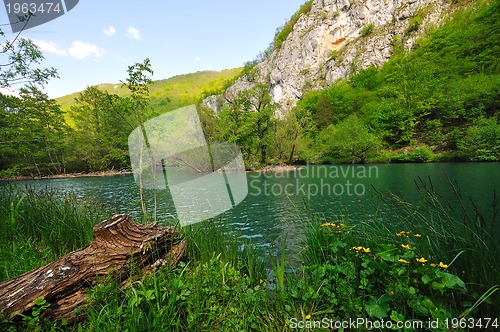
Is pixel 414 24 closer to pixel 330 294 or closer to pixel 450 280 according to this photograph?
pixel 450 280

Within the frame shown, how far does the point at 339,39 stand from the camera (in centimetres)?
7062

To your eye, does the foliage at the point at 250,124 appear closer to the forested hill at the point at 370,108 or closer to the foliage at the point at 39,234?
the forested hill at the point at 370,108

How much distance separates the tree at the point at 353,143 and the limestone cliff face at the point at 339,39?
25629 mm

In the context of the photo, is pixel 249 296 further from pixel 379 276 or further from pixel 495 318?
pixel 495 318

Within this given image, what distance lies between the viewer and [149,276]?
8.23 ft

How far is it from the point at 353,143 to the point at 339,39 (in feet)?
170

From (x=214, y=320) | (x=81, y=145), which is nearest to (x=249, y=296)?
(x=214, y=320)

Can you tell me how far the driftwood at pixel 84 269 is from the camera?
188 centimetres

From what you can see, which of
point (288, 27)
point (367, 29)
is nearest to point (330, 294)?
point (367, 29)

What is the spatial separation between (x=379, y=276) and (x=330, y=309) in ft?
1.79

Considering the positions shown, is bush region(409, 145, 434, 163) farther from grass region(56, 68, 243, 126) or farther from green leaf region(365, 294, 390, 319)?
grass region(56, 68, 243, 126)

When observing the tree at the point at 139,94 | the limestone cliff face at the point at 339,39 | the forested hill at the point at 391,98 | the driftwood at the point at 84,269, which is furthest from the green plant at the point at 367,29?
the driftwood at the point at 84,269

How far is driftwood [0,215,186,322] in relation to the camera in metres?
1.88

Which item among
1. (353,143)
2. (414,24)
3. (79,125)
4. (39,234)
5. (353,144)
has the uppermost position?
(414,24)
